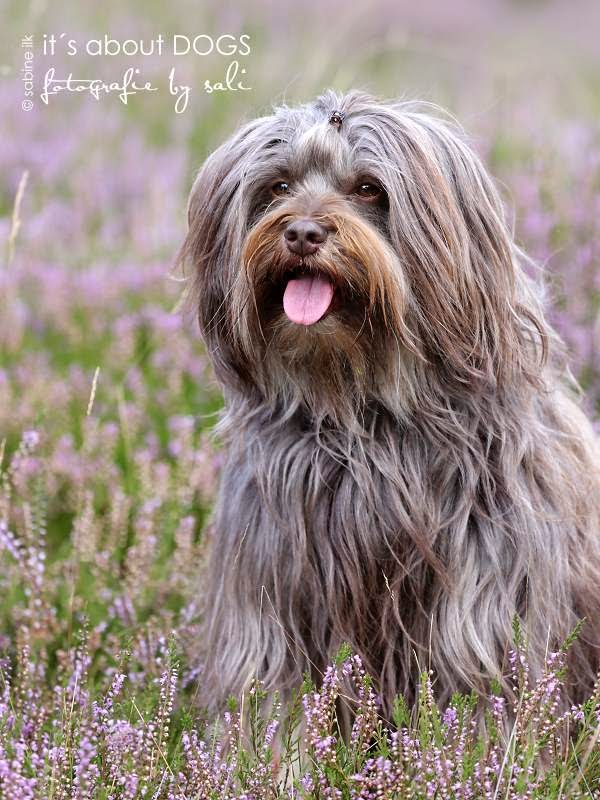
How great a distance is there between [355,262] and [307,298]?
0.18 m

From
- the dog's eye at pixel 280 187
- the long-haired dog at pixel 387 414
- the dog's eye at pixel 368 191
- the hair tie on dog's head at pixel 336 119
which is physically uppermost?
the hair tie on dog's head at pixel 336 119

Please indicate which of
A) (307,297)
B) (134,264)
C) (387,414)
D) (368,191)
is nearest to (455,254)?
(368,191)

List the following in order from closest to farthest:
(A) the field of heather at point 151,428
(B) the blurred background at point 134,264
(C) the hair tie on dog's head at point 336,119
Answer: (A) the field of heather at point 151,428 < (C) the hair tie on dog's head at point 336,119 < (B) the blurred background at point 134,264

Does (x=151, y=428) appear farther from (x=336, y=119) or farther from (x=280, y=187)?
(x=336, y=119)

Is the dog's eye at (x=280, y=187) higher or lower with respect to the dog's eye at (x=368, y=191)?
higher

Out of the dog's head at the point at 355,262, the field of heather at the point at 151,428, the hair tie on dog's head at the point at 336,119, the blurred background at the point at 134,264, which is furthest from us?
the blurred background at the point at 134,264

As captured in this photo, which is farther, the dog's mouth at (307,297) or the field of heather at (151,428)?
the dog's mouth at (307,297)

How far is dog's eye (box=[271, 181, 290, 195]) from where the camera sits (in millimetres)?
3578

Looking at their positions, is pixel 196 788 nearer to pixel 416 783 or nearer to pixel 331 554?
pixel 416 783

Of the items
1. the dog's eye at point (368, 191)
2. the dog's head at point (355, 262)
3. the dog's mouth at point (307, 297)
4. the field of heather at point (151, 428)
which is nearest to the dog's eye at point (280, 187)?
the dog's head at point (355, 262)

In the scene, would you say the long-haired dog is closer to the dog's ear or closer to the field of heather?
the dog's ear

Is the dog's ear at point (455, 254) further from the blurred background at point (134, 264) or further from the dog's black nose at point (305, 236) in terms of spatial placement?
the blurred background at point (134, 264)

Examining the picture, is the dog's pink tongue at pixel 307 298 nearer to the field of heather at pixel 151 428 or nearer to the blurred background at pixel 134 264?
the field of heather at pixel 151 428

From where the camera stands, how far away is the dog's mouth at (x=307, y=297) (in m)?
3.36
